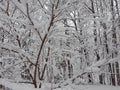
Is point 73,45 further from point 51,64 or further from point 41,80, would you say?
point 41,80

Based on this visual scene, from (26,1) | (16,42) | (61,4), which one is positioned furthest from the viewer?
(16,42)

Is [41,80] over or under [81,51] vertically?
under

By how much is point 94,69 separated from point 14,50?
1183 millimetres

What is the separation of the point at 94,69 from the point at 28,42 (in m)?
1.38

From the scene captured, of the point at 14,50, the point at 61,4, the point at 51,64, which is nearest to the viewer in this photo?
the point at 61,4

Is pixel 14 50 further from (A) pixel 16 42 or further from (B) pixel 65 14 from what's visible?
(B) pixel 65 14

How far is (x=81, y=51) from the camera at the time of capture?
3938 millimetres

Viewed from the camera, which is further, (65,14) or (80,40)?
(80,40)

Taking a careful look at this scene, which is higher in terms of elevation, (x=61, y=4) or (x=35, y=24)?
(x=61, y=4)

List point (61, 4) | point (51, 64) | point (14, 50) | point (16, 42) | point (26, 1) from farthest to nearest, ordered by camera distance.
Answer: point (51, 64) → point (16, 42) → point (14, 50) → point (61, 4) → point (26, 1)

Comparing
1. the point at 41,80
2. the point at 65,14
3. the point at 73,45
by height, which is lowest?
the point at 41,80

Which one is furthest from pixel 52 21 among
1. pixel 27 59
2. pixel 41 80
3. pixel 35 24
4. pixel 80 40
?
pixel 80 40

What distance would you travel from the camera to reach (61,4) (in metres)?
2.80

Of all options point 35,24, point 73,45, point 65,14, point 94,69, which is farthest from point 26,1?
point 73,45
